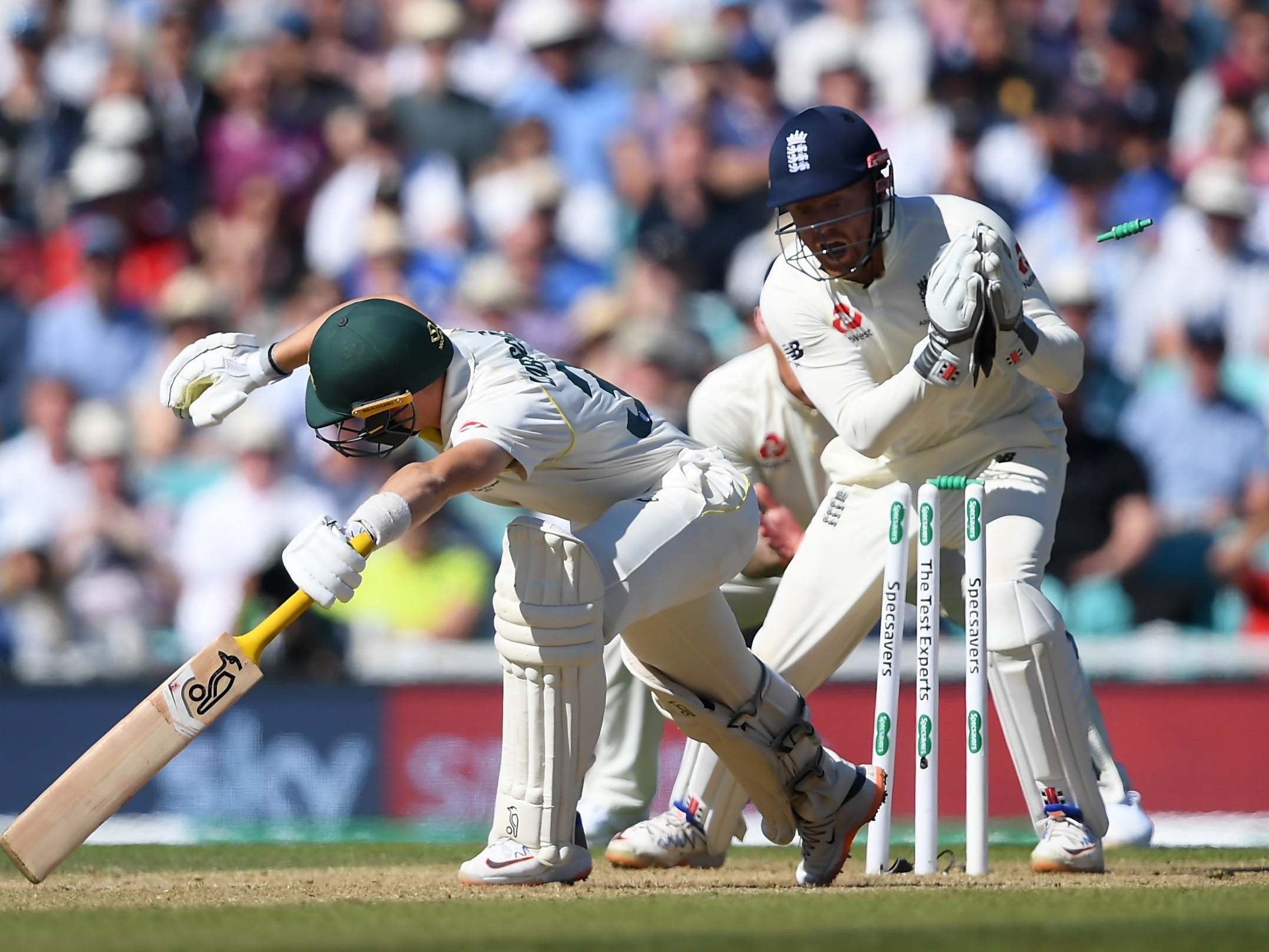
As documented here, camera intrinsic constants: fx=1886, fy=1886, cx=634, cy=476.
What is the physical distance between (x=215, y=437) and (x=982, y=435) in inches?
184

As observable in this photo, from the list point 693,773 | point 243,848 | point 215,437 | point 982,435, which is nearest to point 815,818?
point 693,773

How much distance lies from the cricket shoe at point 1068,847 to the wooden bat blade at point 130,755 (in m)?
2.07

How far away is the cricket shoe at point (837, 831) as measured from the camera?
486 centimetres

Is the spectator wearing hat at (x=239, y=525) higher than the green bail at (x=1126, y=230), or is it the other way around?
the green bail at (x=1126, y=230)

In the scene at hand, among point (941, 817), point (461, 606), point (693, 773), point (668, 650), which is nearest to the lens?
point (668, 650)

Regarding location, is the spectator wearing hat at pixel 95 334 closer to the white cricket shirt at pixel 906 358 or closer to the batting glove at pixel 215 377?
the batting glove at pixel 215 377

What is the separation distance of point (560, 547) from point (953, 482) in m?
1.12

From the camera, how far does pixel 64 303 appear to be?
9.49 m

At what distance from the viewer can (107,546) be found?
8398 mm

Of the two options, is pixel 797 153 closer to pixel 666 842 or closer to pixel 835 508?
pixel 835 508

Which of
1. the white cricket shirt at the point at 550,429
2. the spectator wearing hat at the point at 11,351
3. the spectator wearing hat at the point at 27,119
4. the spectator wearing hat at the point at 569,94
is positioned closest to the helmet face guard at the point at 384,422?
the white cricket shirt at the point at 550,429

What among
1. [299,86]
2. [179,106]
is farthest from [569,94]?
[179,106]

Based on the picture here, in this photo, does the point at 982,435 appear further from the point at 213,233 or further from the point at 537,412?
the point at 213,233

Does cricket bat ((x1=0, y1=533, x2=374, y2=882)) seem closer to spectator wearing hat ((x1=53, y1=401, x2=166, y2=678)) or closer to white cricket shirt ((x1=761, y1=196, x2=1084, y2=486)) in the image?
white cricket shirt ((x1=761, y1=196, x2=1084, y2=486))
